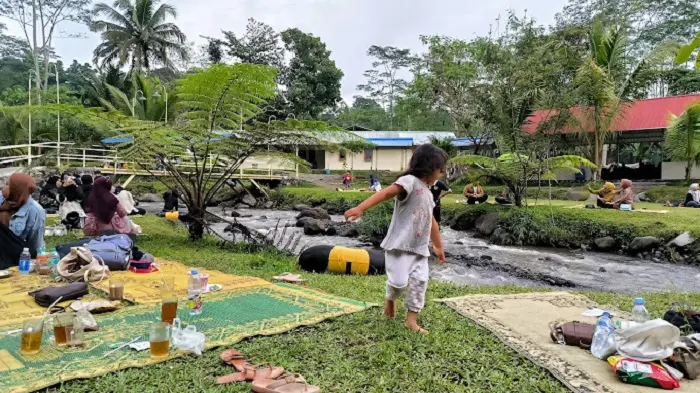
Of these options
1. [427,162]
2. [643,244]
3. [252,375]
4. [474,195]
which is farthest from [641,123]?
[252,375]

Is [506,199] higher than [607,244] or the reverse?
higher

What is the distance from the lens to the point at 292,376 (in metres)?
2.73

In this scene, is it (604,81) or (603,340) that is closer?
(603,340)

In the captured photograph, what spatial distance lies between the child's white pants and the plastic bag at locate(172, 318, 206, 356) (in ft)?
4.40

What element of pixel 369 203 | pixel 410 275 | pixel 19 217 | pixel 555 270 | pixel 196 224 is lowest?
pixel 555 270

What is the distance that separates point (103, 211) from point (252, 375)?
491 centimetres

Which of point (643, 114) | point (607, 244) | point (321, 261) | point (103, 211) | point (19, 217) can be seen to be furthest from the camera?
point (643, 114)

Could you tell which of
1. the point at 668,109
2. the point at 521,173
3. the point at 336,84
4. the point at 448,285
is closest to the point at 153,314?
the point at 448,285

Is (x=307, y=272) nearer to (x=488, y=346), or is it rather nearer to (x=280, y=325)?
(x=280, y=325)

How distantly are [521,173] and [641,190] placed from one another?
773 cm

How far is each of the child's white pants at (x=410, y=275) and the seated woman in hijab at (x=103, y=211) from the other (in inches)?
184

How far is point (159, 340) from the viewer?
302cm

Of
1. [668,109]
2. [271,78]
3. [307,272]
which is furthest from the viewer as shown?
[668,109]

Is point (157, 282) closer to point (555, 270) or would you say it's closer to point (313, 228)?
point (555, 270)
